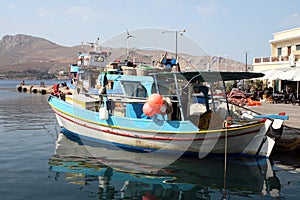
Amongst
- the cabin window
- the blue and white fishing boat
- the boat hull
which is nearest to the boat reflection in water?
the boat hull

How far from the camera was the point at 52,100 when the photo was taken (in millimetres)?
18641

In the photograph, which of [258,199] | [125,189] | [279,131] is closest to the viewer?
[258,199]

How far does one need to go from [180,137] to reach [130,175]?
2.41 m

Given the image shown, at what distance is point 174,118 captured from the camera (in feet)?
43.8

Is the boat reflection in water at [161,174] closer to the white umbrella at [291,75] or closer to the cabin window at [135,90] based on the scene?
the cabin window at [135,90]

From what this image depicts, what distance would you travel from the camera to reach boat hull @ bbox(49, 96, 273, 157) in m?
12.2

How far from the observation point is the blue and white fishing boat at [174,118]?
12343 mm

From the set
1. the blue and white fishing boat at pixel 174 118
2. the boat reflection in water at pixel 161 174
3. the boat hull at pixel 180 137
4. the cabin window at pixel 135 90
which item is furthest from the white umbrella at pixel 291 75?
the cabin window at pixel 135 90

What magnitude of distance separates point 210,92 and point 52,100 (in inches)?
339

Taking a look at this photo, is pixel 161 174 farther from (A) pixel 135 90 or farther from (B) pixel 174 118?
(A) pixel 135 90

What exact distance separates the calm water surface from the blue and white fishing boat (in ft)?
1.62

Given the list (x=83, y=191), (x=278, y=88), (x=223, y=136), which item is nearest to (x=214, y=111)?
(x=223, y=136)

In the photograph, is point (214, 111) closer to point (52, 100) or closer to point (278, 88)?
point (52, 100)

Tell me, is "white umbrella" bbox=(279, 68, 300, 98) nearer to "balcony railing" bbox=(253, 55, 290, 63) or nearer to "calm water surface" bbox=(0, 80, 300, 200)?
"balcony railing" bbox=(253, 55, 290, 63)
